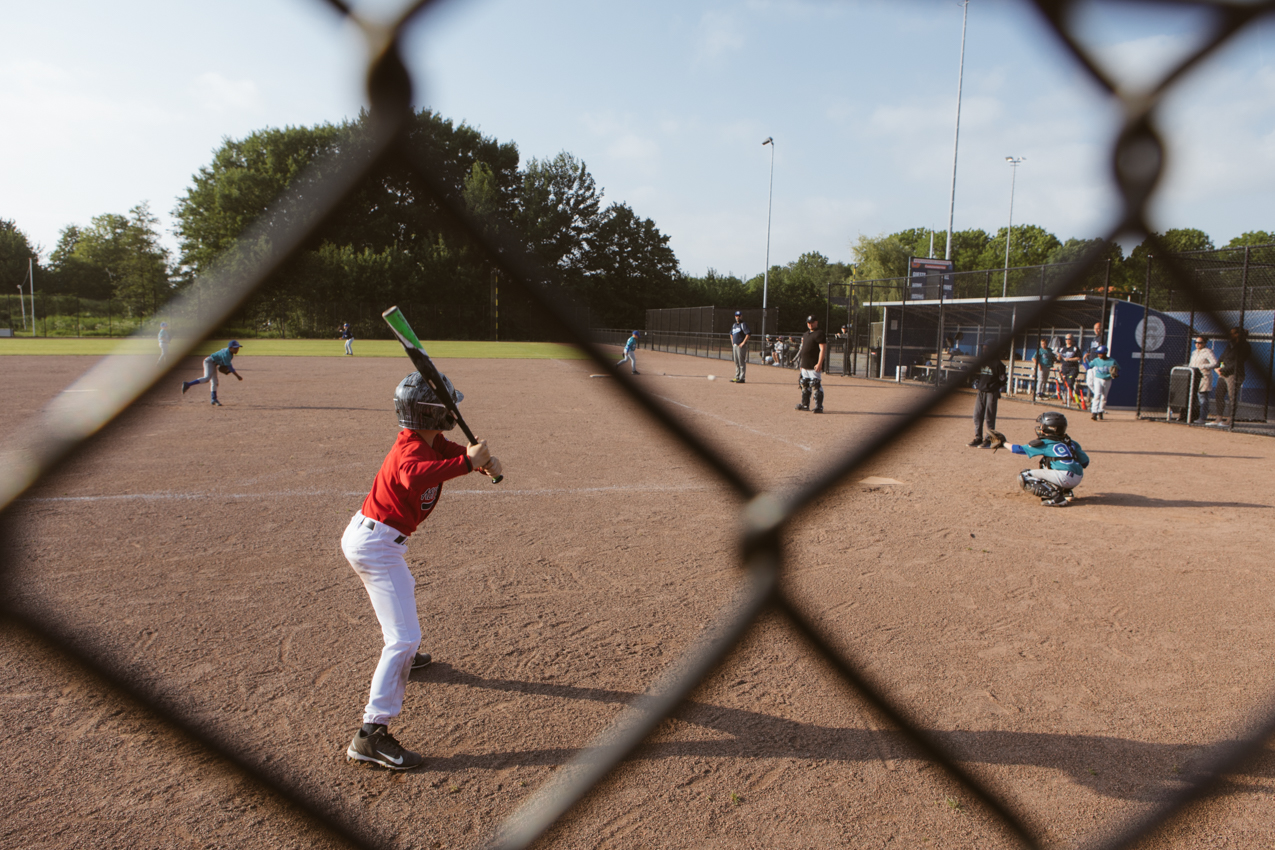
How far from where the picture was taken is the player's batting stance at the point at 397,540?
2.86 m

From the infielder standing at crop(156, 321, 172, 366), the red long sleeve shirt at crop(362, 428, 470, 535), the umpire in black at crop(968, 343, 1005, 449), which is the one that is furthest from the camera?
the umpire in black at crop(968, 343, 1005, 449)

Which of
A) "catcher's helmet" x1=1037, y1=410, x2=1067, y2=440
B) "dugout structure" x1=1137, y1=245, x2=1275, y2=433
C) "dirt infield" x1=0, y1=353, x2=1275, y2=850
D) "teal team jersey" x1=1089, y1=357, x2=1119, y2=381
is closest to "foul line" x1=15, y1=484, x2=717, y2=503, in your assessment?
"dirt infield" x1=0, y1=353, x2=1275, y2=850

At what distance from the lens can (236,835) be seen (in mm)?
2463

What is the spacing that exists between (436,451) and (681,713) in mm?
1511

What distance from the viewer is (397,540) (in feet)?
10.2

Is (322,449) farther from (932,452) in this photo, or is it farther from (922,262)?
(922,262)

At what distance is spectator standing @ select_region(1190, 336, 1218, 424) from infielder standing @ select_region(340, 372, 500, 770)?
13.2m

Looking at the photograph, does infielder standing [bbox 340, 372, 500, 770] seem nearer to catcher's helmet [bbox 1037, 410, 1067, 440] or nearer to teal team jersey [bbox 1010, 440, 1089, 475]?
teal team jersey [bbox 1010, 440, 1089, 475]

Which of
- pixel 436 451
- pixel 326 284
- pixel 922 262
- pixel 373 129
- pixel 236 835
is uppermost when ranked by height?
pixel 922 262

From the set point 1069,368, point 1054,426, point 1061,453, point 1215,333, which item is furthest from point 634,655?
point 1069,368

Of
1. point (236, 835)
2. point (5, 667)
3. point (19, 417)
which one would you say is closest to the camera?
point (236, 835)

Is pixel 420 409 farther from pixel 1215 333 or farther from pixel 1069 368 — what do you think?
pixel 1069 368

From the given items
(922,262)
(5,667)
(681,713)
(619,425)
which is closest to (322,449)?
(619,425)

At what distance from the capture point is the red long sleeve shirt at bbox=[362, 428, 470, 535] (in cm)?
310
